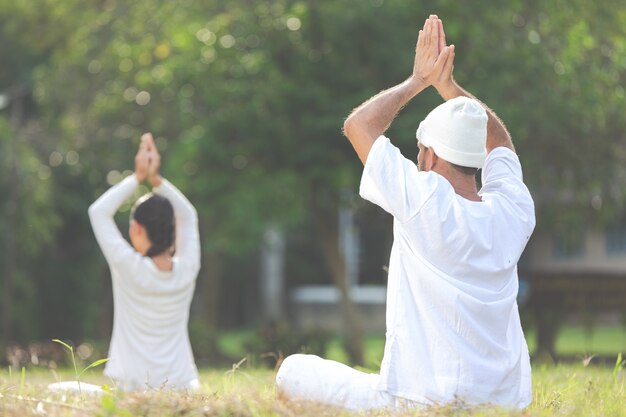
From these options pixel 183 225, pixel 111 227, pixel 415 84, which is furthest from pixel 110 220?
pixel 415 84

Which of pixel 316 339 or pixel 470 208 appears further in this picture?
pixel 316 339

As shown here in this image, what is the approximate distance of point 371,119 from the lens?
4.35 metres

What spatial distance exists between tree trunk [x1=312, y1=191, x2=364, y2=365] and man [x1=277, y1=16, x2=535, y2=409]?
13.5 m

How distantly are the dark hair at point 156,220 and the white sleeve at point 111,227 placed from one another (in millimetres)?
139

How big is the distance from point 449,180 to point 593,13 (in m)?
13.9

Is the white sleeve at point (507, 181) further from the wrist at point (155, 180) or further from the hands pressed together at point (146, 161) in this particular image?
the wrist at point (155, 180)

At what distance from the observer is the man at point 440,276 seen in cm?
420

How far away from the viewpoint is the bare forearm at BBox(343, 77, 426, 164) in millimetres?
4309

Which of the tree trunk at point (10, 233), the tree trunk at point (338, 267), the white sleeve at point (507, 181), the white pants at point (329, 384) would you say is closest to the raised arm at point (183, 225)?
the white pants at point (329, 384)

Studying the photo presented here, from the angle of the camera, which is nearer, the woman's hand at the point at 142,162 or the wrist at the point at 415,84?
the wrist at the point at 415,84

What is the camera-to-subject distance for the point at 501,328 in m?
4.34

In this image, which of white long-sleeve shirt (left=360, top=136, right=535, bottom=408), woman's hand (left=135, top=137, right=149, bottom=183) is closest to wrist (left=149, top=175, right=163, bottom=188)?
woman's hand (left=135, top=137, right=149, bottom=183)

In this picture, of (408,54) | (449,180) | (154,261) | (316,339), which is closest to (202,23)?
(408,54)

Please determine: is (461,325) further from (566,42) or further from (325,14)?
(566,42)
